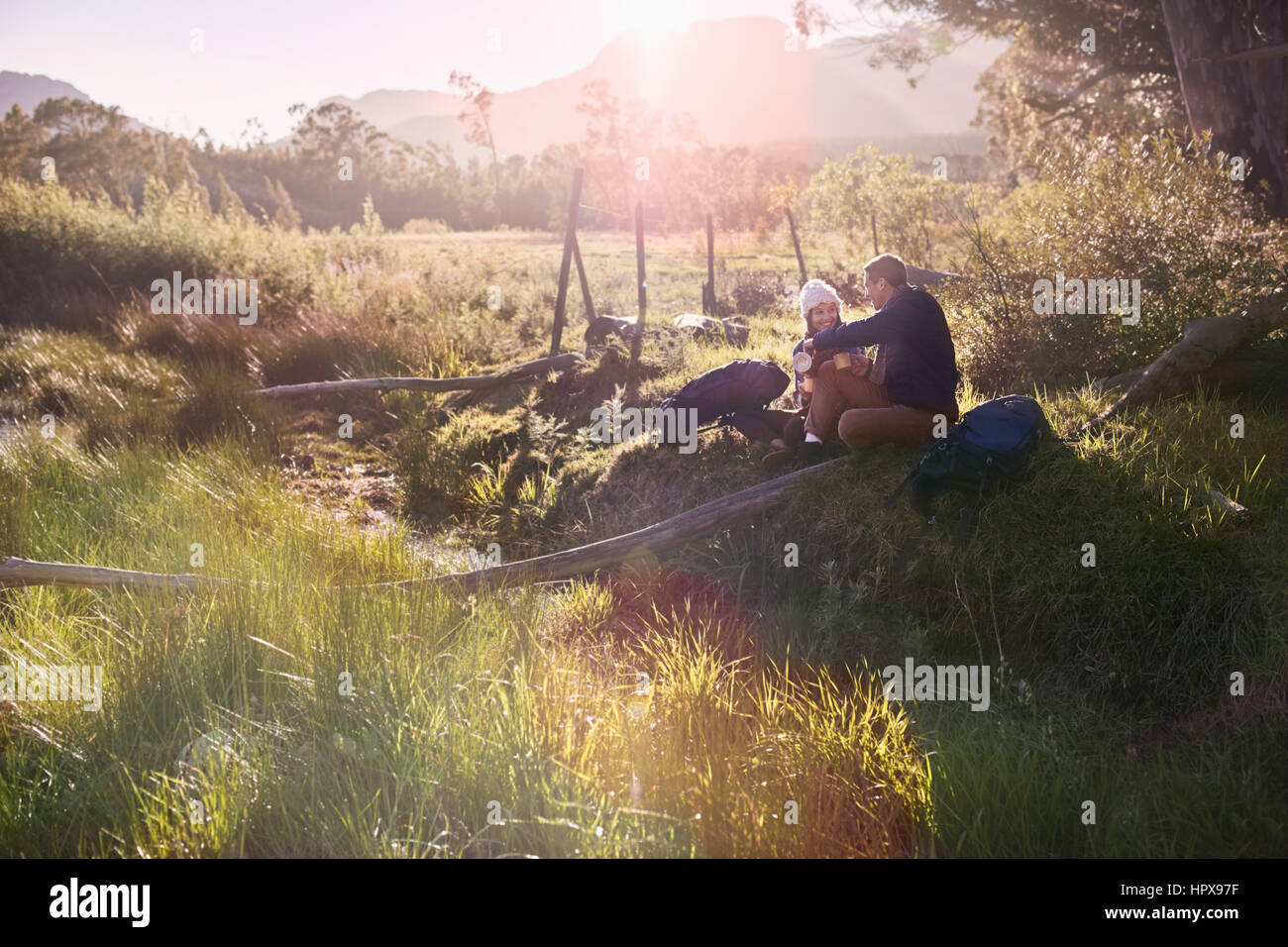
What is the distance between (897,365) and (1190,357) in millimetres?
1902

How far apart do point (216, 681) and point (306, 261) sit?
40.6 feet

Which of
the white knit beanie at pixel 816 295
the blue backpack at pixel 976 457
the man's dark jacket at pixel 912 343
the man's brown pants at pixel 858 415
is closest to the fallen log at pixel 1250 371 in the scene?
the blue backpack at pixel 976 457

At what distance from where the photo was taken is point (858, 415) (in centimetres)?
536

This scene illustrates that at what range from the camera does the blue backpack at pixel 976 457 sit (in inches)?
183

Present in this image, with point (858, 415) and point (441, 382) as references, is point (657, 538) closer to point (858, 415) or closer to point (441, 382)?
point (858, 415)

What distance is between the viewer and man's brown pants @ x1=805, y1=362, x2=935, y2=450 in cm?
528

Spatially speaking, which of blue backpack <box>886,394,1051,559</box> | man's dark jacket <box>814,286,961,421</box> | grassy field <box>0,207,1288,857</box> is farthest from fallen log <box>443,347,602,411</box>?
blue backpack <box>886,394,1051,559</box>

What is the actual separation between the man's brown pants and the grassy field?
0.60 ft

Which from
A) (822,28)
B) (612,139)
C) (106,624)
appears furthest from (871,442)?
(612,139)

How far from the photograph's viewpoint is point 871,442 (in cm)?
542

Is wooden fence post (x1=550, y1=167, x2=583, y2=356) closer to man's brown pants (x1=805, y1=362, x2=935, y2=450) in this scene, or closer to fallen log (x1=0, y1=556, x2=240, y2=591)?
man's brown pants (x1=805, y1=362, x2=935, y2=450)

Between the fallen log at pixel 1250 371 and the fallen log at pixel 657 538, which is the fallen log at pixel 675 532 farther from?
the fallen log at pixel 1250 371

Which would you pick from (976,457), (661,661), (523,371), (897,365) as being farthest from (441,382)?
(976,457)
